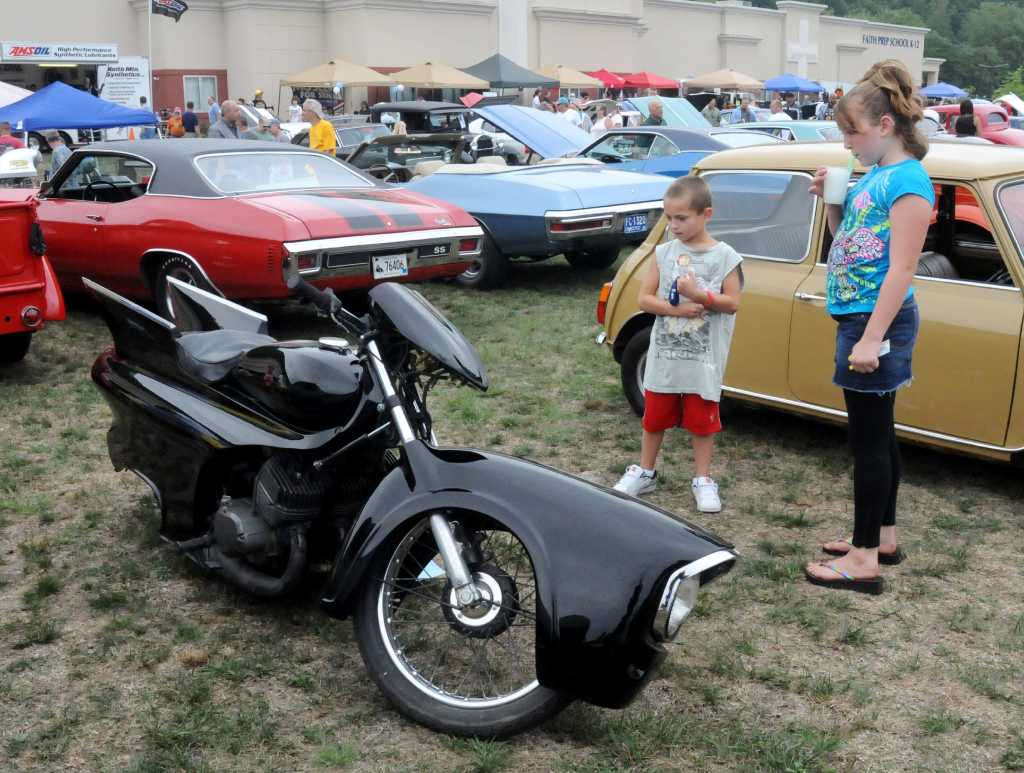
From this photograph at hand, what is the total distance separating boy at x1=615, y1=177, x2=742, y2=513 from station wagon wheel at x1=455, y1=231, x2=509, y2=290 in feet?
16.6

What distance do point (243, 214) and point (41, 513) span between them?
124 inches

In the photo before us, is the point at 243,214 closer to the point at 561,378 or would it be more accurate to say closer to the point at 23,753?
the point at 561,378

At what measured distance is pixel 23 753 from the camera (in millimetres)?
3127

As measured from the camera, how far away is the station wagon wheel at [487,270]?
32.7 feet

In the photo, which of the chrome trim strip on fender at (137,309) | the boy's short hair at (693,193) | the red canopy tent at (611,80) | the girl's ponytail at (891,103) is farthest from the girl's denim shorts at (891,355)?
the red canopy tent at (611,80)

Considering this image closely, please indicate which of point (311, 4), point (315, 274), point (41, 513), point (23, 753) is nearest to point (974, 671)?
point (23, 753)

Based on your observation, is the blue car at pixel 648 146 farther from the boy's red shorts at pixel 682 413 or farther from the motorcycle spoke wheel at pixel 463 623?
the motorcycle spoke wheel at pixel 463 623

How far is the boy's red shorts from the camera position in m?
4.96

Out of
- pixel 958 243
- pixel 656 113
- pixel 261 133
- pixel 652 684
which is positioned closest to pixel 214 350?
pixel 652 684

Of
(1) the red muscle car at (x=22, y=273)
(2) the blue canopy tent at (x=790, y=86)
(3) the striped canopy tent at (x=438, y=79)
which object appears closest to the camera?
(1) the red muscle car at (x=22, y=273)

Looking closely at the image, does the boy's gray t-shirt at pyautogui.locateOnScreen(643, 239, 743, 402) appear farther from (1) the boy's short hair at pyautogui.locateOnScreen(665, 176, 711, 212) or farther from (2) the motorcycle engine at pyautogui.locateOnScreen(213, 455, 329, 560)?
(2) the motorcycle engine at pyautogui.locateOnScreen(213, 455, 329, 560)

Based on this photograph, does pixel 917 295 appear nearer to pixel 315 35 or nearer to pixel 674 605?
pixel 674 605

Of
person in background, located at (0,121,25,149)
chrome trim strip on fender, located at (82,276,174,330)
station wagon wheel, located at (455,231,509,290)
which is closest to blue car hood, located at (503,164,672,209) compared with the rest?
station wagon wheel, located at (455,231,509,290)

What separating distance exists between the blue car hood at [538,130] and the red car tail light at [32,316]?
7.43 meters
